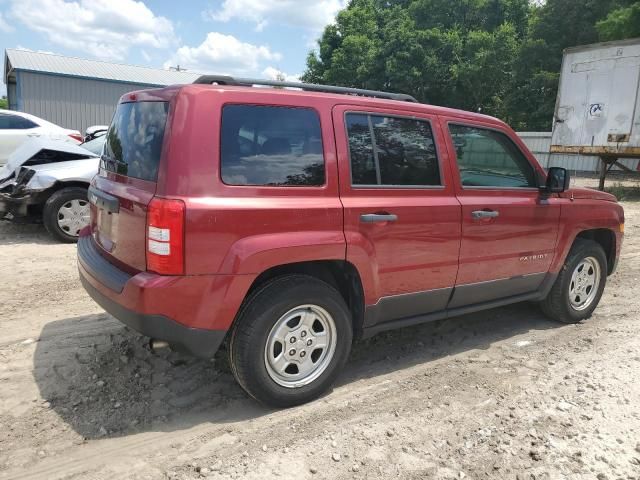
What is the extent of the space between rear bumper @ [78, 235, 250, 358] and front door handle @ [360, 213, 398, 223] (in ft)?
2.91

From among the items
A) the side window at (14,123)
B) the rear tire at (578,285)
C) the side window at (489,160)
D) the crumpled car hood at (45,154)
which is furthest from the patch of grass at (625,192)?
the side window at (14,123)

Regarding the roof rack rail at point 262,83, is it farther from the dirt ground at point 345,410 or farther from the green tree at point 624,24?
the green tree at point 624,24

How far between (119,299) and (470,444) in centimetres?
213

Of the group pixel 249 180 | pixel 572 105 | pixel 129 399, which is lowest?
pixel 129 399

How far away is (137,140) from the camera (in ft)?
10.7

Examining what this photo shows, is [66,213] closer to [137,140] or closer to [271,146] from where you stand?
[137,140]

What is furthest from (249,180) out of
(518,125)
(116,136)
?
(518,125)

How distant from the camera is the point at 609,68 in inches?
533

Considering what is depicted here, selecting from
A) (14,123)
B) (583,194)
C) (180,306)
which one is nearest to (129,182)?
(180,306)

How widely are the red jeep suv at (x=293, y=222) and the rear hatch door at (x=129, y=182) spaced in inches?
0.5

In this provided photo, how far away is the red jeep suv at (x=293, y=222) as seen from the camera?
9.51 feet

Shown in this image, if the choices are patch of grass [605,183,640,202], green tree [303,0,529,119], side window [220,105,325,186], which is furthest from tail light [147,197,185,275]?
green tree [303,0,529,119]

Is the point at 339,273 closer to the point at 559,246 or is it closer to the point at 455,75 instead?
the point at 559,246

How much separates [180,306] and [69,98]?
90.3 ft
